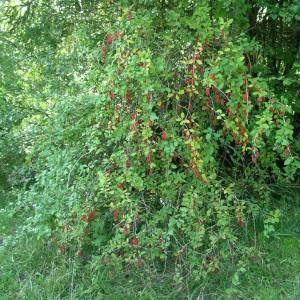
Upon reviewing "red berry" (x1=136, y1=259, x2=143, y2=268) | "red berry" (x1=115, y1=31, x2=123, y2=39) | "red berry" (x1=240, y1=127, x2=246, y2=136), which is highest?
"red berry" (x1=115, y1=31, x2=123, y2=39)

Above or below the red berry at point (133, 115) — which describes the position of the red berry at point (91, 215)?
below

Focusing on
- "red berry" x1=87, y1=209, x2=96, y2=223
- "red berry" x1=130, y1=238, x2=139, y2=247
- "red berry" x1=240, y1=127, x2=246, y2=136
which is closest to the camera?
"red berry" x1=240, y1=127, x2=246, y2=136

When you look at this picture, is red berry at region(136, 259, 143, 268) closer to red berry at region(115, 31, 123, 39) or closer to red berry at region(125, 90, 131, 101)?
red berry at region(125, 90, 131, 101)

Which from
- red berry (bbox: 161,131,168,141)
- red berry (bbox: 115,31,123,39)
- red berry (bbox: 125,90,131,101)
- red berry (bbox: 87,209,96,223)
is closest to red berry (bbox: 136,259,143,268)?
red berry (bbox: 87,209,96,223)

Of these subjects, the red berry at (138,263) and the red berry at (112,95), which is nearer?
A: the red berry at (112,95)

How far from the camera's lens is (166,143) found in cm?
360

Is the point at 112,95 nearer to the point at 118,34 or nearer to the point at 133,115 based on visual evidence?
the point at 133,115

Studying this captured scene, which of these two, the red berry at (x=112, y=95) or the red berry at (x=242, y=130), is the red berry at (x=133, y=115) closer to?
the red berry at (x=112, y=95)

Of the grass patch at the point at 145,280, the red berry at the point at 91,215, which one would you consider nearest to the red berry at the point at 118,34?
the red berry at the point at 91,215

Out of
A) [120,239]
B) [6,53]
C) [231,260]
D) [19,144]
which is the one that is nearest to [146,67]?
[120,239]

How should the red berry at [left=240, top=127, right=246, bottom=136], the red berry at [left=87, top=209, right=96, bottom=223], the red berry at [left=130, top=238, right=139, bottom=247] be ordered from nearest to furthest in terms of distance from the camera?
the red berry at [left=240, top=127, right=246, bottom=136]
the red berry at [left=130, top=238, right=139, bottom=247]
the red berry at [left=87, top=209, right=96, bottom=223]

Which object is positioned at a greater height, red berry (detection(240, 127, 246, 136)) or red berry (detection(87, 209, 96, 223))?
red berry (detection(240, 127, 246, 136))

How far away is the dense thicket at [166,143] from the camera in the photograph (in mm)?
3588

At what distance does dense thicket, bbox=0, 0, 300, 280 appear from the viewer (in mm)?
3588
